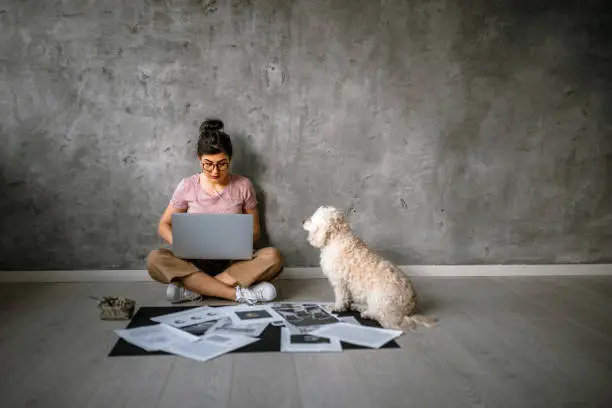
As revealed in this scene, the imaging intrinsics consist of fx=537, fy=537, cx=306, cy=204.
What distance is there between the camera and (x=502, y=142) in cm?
370

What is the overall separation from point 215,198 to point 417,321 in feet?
4.56

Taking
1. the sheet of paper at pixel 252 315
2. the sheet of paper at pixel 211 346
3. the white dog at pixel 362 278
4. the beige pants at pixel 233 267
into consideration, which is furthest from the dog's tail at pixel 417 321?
the beige pants at pixel 233 267

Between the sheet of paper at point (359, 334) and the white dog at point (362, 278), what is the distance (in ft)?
0.26

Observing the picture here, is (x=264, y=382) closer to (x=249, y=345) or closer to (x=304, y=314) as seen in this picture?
(x=249, y=345)

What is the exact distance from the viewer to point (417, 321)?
8.65 ft

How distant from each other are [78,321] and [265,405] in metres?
1.31

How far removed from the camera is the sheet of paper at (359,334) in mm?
2412

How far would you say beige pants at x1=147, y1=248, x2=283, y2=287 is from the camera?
9.86 feet

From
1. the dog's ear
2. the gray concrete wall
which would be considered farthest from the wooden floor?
the dog's ear

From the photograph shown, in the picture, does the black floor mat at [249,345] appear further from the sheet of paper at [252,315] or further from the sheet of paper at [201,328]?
the sheet of paper at [201,328]

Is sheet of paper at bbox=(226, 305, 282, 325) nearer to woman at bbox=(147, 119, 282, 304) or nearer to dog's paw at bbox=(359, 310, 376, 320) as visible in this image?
woman at bbox=(147, 119, 282, 304)

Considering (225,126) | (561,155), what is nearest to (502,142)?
(561,155)

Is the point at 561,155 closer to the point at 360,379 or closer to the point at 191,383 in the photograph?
the point at 360,379

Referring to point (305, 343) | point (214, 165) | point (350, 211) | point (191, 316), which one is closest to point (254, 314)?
point (191, 316)
